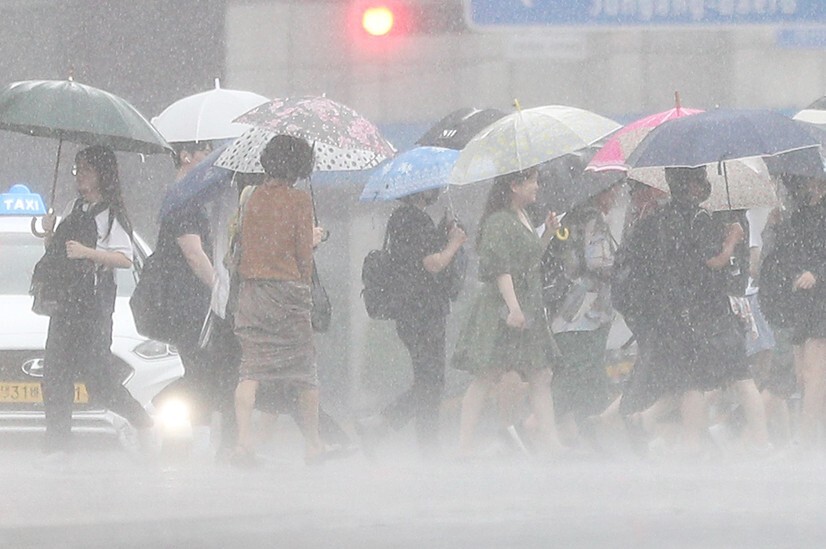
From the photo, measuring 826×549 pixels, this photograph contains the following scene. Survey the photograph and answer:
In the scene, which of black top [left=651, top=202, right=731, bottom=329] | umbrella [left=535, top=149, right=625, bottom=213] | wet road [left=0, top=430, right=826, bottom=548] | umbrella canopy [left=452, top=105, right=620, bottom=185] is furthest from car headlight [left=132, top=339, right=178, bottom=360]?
black top [left=651, top=202, right=731, bottom=329]

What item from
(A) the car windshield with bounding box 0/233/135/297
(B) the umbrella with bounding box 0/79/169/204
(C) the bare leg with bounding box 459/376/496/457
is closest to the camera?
(B) the umbrella with bounding box 0/79/169/204

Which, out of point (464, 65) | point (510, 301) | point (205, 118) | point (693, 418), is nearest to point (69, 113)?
point (205, 118)

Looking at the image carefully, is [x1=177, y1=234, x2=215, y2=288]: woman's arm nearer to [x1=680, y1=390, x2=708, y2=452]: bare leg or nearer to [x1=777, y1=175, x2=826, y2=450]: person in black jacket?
[x1=680, y1=390, x2=708, y2=452]: bare leg

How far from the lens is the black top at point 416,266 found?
10.4m

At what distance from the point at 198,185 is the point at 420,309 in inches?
53.7

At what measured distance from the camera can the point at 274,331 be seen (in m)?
9.29

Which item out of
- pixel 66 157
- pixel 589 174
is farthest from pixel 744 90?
pixel 66 157

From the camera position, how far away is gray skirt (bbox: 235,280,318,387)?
9.27 metres

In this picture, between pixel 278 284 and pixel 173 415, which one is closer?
pixel 278 284

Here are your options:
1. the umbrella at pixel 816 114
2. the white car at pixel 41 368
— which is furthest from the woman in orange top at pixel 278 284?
the umbrella at pixel 816 114

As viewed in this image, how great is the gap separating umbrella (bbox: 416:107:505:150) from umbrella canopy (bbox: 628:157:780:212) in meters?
0.95

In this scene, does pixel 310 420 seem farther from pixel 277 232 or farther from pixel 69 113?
pixel 69 113

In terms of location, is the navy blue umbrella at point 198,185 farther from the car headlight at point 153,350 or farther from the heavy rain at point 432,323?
the car headlight at point 153,350

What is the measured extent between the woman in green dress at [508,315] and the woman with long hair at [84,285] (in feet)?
5.86
